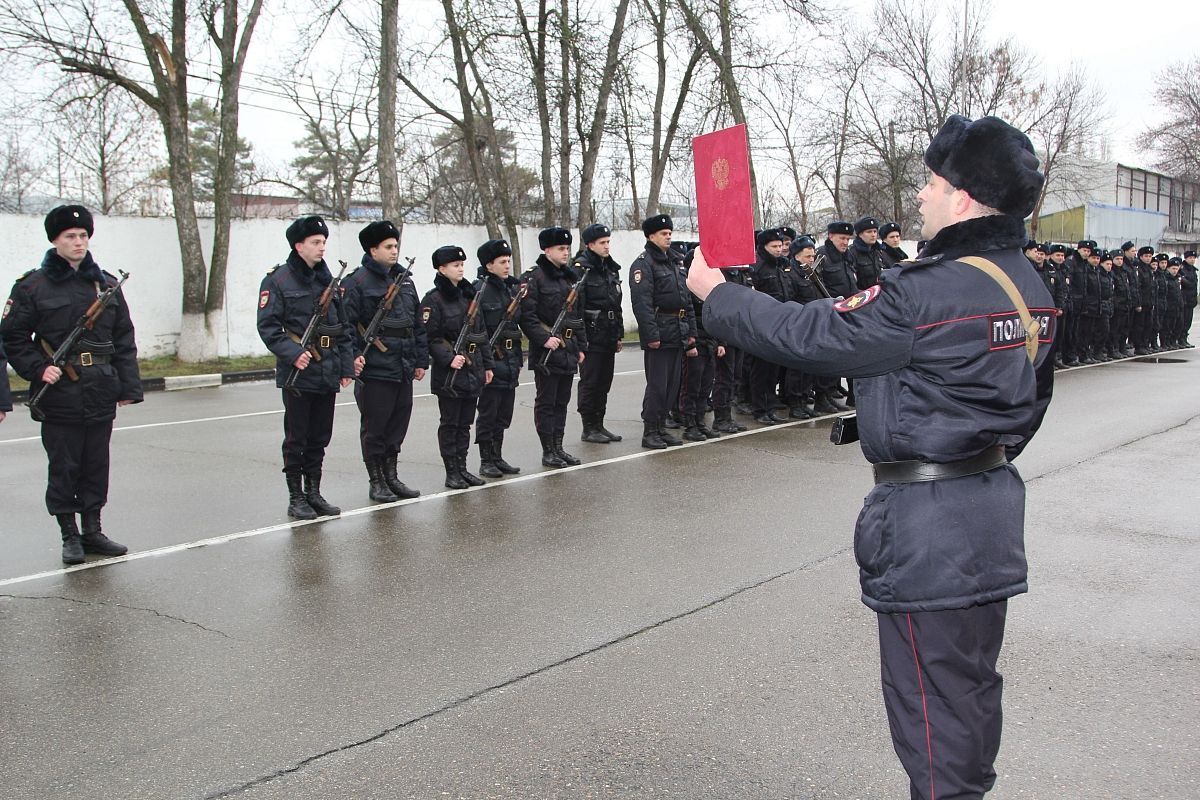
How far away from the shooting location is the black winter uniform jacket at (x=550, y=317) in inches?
349

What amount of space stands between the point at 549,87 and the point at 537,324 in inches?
608

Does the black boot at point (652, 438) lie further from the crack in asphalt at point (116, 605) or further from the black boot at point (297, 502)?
the crack in asphalt at point (116, 605)

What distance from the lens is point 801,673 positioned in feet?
13.7

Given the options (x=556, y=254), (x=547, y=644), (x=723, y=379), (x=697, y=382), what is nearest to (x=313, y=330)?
(x=556, y=254)

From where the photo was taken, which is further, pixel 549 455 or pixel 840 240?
pixel 840 240

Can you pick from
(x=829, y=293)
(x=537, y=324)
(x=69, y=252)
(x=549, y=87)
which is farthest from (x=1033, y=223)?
(x=69, y=252)

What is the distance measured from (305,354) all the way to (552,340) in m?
2.63

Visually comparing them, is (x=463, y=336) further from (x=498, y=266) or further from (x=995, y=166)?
(x=995, y=166)

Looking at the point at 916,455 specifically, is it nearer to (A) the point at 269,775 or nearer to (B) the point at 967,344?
(B) the point at 967,344

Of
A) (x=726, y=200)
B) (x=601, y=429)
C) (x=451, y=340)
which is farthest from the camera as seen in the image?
(x=601, y=429)

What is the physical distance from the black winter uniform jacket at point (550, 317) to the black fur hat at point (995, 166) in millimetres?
6462

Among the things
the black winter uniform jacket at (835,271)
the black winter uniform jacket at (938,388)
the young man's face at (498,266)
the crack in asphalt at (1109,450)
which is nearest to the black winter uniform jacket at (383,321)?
the young man's face at (498,266)

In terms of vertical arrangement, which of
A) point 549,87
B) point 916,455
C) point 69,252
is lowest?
point 916,455

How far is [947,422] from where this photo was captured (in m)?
2.42
